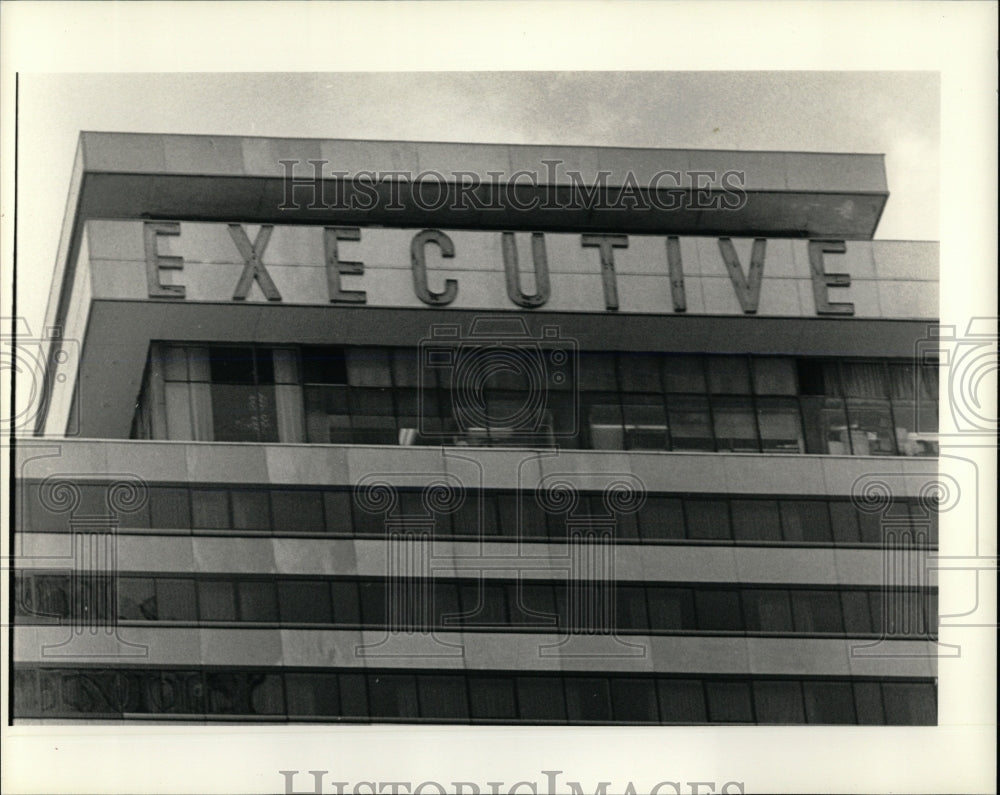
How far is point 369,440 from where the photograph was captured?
255 inches

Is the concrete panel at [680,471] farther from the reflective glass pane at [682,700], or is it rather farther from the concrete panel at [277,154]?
the concrete panel at [277,154]

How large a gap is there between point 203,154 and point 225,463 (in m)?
2.08

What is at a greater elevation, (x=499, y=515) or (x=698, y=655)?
(x=499, y=515)

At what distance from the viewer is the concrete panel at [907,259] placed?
426 cm

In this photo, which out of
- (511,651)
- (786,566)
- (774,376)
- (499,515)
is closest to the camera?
(499,515)

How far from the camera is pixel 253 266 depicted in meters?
5.74

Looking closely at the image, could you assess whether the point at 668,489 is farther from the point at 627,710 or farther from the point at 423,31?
the point at 423,31

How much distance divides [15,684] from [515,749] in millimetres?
1707

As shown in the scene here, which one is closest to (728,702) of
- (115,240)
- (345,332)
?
(345,332)

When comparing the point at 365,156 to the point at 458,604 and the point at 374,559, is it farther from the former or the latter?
the point at 458,604

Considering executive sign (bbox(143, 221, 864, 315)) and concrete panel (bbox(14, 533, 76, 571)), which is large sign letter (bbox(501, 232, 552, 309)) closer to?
executive sign (bbox(143, 221, 864, 315))

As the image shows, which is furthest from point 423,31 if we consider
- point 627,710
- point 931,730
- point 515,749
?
point 627,710
